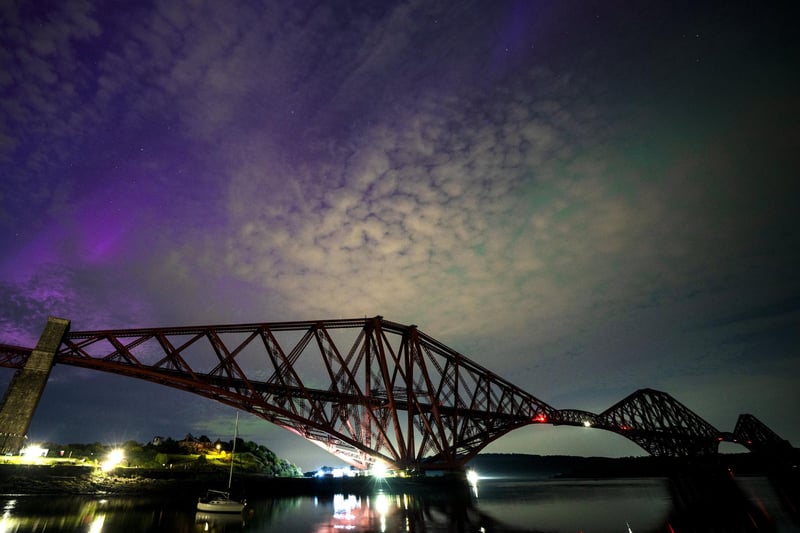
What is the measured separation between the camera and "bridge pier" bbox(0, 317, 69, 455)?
24.1 m

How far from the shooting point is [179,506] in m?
28.8

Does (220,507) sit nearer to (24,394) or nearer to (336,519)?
(336,519)

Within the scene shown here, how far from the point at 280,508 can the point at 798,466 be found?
140971mm

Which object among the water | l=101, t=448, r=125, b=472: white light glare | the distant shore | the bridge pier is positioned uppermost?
the bridge pier

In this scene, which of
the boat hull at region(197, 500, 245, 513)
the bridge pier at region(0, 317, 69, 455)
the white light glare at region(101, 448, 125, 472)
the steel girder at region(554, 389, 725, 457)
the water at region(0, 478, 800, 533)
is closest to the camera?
the water at region(0, 478, 800, 533)

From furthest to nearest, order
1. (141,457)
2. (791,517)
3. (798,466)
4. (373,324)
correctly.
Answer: (798,466) < (141,457) < (373,324) < (791,517)

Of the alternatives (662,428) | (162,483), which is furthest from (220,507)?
(662,428)

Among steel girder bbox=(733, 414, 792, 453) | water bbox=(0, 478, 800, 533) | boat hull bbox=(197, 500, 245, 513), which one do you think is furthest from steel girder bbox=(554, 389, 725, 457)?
boat hull bbox=(197, 500, 245, 513)

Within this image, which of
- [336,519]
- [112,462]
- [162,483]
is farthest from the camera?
[112,462]

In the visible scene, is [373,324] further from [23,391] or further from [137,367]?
[23,391]

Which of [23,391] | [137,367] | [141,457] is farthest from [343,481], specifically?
[141,457]

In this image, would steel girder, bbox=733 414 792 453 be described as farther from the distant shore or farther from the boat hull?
the boat hull

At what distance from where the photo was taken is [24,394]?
81.7 feet

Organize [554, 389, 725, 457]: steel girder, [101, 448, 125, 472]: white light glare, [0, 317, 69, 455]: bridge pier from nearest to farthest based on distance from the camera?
[0, 317, 69, 455]: bridge pier → [101, 448, 125, 472]: white light glare → [554, 389, 725, 457]: steel girder
